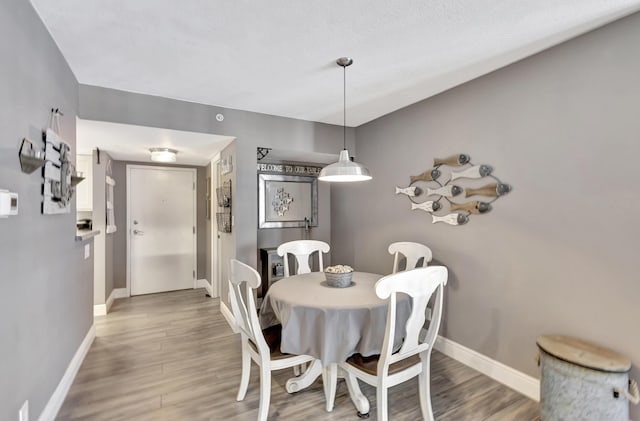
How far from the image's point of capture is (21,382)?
151cm

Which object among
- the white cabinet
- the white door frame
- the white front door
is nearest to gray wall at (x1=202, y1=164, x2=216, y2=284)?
the white door frame

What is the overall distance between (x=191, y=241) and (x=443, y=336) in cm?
402

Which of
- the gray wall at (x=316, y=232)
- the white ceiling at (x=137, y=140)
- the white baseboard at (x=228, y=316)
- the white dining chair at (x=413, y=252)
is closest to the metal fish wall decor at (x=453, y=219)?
the white dining chair at (x=413, y=252)

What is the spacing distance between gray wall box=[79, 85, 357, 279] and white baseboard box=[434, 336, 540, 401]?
213 centimetres

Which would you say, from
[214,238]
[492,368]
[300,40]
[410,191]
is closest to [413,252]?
[410,191]

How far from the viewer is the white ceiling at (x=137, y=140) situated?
2.90 metres

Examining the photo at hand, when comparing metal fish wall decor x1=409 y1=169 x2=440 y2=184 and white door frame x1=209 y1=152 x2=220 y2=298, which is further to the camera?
white door frame x1=209 y1=152 x2=220 y2=298

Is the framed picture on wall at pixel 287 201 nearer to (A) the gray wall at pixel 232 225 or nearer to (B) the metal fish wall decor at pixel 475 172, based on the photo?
(A) the gray wall at pixel 232 225

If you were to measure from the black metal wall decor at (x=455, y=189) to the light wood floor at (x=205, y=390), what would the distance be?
52.7 inches

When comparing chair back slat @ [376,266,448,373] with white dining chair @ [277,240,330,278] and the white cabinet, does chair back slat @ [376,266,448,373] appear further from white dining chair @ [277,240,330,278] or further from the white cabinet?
the white cabinet

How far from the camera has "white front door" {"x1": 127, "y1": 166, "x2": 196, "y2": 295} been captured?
4680mm

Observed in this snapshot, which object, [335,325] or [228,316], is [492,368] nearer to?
[335,325]

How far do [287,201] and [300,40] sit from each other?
2.49 metres

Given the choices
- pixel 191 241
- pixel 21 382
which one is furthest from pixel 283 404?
pixel 191 241
